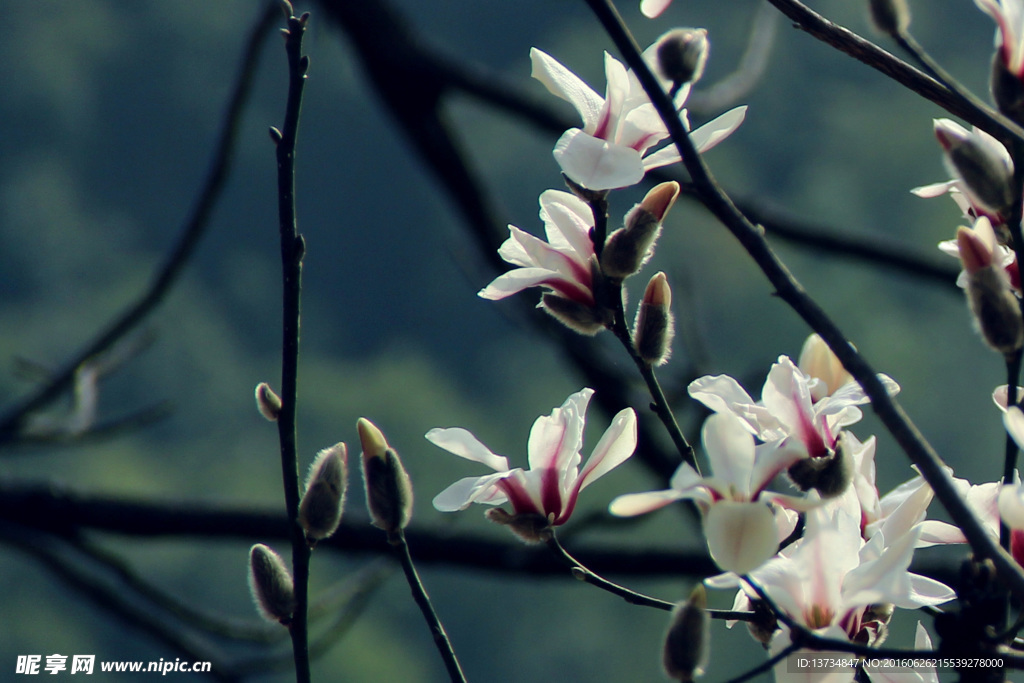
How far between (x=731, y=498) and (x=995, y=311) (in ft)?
0.24

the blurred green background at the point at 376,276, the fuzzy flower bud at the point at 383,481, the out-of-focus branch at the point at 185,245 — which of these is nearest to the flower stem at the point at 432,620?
the fuzzy flower bud at the point at 383,481

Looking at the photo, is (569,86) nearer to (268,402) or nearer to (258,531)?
(268,402)

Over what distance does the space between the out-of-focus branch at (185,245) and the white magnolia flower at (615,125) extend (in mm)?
382

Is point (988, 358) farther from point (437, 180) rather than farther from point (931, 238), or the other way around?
point (437, 180)

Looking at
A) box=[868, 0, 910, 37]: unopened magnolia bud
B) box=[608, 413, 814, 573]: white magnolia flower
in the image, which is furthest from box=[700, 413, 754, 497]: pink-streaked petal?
box=[868, 0, 910, 37]: unopened magnolia bud

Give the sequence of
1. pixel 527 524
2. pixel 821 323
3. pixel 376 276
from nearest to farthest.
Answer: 1. pixel 821 323
2. pixel 527 524
3. pixel 376 276

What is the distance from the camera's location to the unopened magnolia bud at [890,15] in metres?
0.23

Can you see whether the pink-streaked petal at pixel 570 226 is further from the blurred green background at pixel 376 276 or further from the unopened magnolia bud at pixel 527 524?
the blurred green background at pixel 376 276

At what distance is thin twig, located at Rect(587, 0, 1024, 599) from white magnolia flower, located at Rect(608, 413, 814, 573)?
3cm

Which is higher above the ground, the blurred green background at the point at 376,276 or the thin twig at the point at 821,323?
the blurred green background at the point at 376,276

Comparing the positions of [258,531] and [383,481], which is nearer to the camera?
[383,481]

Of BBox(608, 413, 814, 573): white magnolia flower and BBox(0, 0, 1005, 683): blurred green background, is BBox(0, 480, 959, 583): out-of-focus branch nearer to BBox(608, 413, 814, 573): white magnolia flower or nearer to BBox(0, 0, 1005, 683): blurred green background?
BBox(608, 413, 814, 573): white magnolia flower

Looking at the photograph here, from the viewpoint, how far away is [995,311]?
0.72 feet

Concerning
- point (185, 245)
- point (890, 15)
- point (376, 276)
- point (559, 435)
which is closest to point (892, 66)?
point (890, 15)
